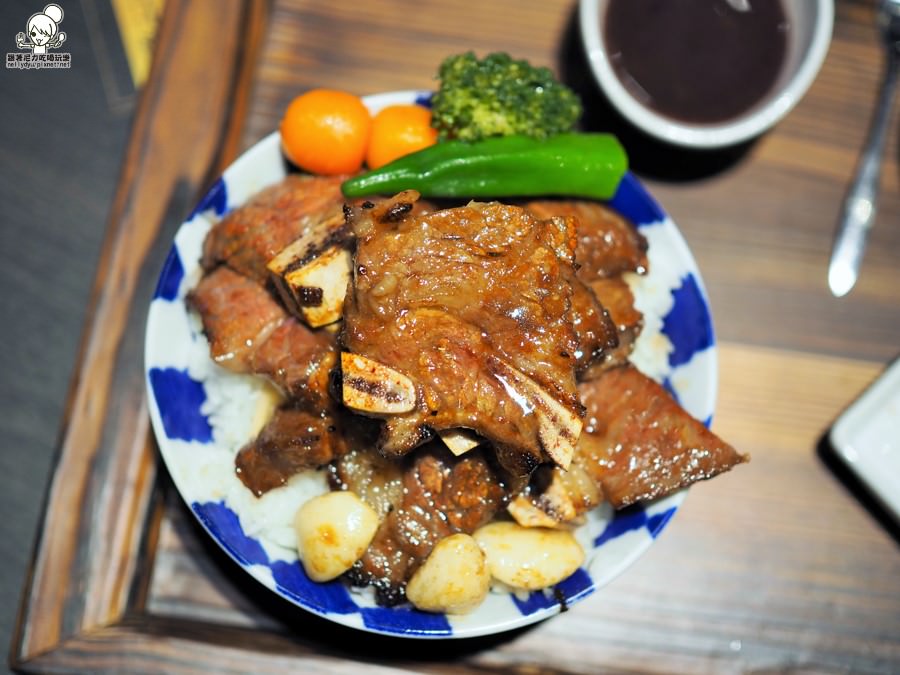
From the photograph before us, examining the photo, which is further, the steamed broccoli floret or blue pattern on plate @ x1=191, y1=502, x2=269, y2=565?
the steamed broccoli floret

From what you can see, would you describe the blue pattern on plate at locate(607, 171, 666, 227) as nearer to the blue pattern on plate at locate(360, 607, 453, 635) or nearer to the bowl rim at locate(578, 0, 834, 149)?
the bowl rim at locate(578, 0, 834, 149)

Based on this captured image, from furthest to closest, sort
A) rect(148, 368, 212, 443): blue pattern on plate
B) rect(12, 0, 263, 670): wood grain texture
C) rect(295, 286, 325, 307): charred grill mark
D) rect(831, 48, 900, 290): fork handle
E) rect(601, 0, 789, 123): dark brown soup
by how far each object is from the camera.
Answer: rect(831, 48, 900, 290): fork handle → rect(601, 0, 789, 123): dark brown soup → rect(12, 0, 263, 670): wood grain texture → rect(148, 368, 212, 443): blue pattern on plate → rect(295, 286, 325, 307): charred grill mark

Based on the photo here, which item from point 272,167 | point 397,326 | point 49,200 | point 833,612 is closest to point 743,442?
point 833,612

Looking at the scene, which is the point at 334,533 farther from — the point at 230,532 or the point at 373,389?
the point at 373,389

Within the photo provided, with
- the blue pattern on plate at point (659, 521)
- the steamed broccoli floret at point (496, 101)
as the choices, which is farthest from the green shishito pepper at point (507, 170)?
the blue pattern on plate at point (659, 521)

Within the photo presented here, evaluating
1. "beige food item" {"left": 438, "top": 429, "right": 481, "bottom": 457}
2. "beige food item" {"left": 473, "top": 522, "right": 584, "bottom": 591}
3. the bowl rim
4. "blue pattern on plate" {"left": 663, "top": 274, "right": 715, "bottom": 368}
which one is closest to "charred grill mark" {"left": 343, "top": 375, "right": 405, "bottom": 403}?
"beige food item" {"left": 438, "top": 429, "right": 481, "bottom": 457}

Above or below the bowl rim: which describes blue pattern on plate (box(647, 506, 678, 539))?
below
